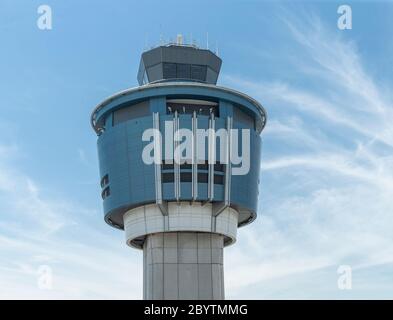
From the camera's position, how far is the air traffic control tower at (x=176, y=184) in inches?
2694

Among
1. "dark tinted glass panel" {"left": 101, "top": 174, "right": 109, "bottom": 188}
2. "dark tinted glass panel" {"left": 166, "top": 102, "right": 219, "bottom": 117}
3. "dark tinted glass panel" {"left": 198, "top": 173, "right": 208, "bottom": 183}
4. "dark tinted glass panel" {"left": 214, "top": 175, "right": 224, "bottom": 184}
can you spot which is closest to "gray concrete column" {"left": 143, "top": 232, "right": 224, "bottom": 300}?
"dark tinted glass panel" {"left": 214, "top": 175, "right": 224, "bottom": 184}

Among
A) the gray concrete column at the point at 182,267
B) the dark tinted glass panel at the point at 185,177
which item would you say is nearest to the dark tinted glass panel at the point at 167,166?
the dark tinted glass panel at the point at 185,177

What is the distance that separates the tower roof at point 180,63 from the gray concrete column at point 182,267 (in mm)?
22156

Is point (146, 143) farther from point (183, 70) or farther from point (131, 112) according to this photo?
point (183, 70)

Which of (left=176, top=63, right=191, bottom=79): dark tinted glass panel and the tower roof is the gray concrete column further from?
(left=176, top=63, right=191, bottom=79): dark tinted glass panel

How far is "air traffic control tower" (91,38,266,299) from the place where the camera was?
225 feet

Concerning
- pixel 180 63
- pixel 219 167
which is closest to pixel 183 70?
pixel 180 63

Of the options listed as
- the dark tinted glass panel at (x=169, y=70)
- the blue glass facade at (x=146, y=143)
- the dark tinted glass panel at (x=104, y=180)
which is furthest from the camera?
the dark tinted glass panel at (x=169, y=70)

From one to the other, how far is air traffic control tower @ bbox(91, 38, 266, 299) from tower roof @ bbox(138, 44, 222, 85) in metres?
2.85

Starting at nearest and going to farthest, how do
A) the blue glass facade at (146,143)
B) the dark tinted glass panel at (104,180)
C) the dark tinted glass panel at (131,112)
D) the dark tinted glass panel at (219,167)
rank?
the blue glass facade at (146,143) → the dark tinted glass panel at (219,167) → the dark tinted glass panel at (131,112) → the dark tinted glass panel at (104,180)

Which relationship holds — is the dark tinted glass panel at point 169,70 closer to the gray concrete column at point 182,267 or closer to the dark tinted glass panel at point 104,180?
the dark tinted glass panel at point 104,180

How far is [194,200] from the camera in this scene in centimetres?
6819

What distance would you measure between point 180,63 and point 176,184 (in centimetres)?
1946

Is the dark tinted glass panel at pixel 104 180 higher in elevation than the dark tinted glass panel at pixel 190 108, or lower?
lower
